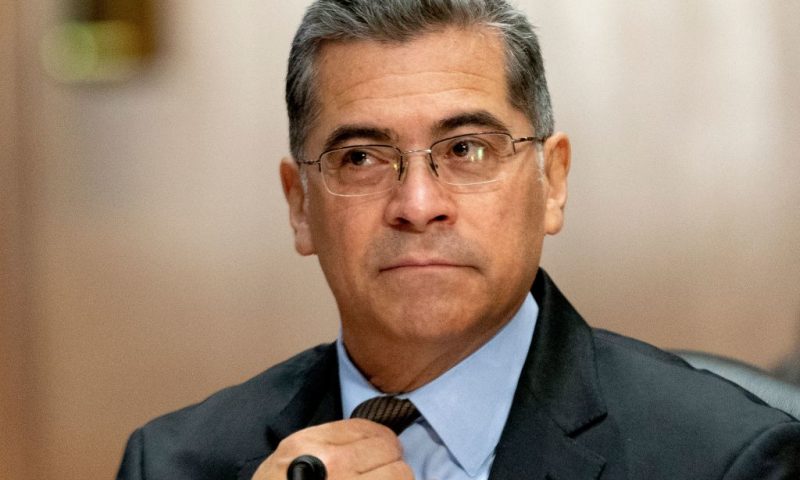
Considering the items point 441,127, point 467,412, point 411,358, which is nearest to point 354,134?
point 441,127

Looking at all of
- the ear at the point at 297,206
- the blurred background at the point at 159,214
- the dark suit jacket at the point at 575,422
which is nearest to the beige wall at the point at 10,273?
the blurred background at the point at 159,214

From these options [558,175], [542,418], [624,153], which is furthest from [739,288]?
[542,418]

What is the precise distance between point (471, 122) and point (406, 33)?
6.7 inches

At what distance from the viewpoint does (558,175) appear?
73.9 inches

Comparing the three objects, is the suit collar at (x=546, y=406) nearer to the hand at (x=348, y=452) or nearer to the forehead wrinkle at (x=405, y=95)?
the hand at (x=348, y=452)

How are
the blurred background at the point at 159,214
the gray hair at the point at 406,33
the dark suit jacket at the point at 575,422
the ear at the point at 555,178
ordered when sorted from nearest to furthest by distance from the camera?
the dark suit jacket at the point at 575,422 < the gray hair at the point at 406,33 < the ear at the point at 555,178 < the blurred background at the point at 159,214

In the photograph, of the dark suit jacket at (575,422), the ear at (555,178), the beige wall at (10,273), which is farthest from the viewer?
the beige wall at (10,273)

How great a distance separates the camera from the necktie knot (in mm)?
1763

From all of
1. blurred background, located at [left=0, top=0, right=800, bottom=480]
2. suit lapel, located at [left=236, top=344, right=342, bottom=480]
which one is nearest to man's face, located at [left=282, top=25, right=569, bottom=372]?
suit lapel, located at [left=236, top=344, right=342, bottom=480]

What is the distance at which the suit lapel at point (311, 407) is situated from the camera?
75.3 inches

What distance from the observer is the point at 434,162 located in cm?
165

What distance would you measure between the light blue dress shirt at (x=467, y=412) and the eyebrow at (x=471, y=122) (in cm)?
33

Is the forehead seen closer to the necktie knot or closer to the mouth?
the mouth

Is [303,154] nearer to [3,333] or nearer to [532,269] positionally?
[532,269]
